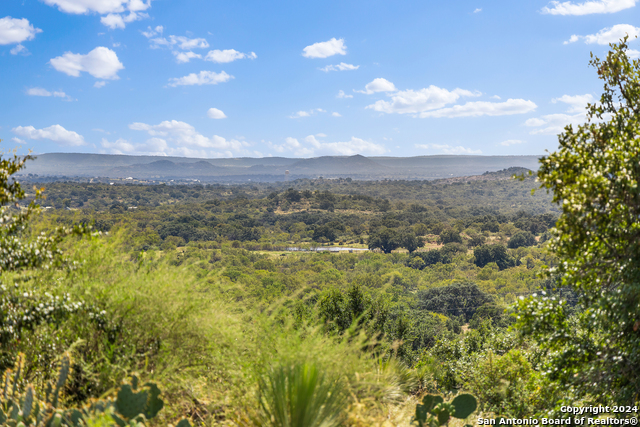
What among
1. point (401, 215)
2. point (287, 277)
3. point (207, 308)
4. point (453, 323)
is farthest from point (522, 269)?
point (207, 308)

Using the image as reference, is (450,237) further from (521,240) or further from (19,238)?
(19,238)

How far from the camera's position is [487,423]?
13.9 ft

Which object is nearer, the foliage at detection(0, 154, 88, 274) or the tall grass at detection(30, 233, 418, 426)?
the tall grass at detection(30, 233, 418, 426)

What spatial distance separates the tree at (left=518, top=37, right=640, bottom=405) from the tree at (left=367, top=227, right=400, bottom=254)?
278 feet

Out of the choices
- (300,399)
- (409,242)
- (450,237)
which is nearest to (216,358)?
(300,399)

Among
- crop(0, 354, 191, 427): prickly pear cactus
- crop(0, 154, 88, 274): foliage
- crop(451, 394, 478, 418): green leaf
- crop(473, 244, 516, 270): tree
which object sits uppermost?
crop(0, 154, 88, 274): foliage

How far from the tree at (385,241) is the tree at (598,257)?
84.7 meters

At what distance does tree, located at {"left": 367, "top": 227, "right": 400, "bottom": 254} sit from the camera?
3472 inches

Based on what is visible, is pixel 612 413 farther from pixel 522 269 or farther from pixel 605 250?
pixel 522 269

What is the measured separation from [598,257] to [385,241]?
8683 cm

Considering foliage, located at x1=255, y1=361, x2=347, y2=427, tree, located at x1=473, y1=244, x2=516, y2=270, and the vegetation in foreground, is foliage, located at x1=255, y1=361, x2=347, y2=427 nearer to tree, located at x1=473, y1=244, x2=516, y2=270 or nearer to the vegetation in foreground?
the vegetation in foreground

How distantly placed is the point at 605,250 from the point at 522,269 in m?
66.7

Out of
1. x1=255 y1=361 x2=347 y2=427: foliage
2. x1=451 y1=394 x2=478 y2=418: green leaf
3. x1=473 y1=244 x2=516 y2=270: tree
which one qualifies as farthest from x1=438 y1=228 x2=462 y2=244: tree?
x1=255 y1=361 x2=347 y2=427: foliage

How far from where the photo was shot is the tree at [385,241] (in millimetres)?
88188
